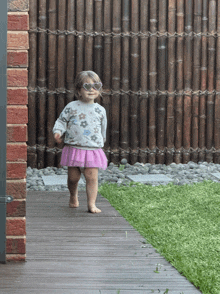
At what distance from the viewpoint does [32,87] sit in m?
7.11

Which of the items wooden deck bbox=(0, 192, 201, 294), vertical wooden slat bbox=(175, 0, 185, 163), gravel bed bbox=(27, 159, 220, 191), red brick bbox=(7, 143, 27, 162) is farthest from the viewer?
vertical wooden slat bbox=(175, 0, 185, 163)

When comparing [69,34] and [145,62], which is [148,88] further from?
[69,34]

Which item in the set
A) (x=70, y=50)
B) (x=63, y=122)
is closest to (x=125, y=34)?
(x=70, y=50)

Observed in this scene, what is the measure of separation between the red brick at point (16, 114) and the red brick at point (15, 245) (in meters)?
0.67

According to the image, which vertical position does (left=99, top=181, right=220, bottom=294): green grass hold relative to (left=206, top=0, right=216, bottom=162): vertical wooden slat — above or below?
below

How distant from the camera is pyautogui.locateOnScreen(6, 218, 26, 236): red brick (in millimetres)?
3176

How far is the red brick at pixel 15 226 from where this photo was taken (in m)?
3.18

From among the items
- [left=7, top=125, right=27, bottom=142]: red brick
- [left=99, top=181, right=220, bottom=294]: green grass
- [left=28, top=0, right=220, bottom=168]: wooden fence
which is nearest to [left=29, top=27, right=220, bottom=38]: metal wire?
[left=28, top=0, right=220, bottom=168]: wooden fence

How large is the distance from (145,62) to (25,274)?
15.6ft

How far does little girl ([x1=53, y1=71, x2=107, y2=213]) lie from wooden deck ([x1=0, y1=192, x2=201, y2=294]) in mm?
Answer: 378

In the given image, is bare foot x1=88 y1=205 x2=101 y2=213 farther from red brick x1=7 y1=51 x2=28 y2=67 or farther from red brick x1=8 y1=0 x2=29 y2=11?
red brick x1=8 y1=0 x2=29 y2=11

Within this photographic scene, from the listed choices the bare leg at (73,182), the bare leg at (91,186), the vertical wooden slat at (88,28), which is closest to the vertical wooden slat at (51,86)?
the vertical wooden slat at (88,28)

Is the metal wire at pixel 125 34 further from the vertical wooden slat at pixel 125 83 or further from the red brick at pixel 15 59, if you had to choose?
the red brick at pixel 15 59

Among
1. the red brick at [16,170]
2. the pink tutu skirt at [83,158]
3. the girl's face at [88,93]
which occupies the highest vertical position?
the girl's face at [88,93]
